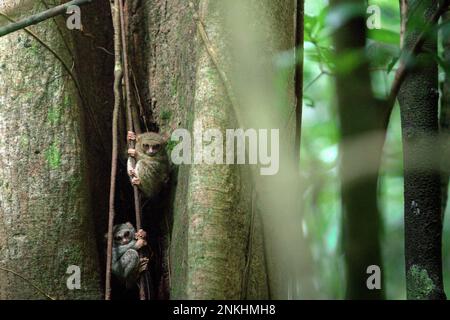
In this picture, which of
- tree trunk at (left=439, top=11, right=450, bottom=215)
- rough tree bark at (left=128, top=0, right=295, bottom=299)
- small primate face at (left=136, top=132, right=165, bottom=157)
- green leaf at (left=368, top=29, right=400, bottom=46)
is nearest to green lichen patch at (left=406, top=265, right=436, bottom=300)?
tree trunk at (left=439, top=11, right=450, bottom=215)

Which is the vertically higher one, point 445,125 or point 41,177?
point 445,125

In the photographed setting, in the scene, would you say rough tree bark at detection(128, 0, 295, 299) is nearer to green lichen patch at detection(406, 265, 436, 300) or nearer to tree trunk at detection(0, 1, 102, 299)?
tree trunk at detection(0, 1, 102, 299)

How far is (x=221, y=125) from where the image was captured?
10.3 feet

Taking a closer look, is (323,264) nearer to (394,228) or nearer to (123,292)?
(394,228)

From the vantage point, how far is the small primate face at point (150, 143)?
3.80 m

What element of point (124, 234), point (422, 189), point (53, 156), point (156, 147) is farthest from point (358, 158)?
point (124, 234)

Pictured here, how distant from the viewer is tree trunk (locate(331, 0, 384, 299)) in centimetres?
141

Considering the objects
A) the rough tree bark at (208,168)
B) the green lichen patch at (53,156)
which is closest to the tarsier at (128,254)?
the rough tree bark at (208,168)

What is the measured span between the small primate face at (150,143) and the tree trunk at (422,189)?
1531 mm

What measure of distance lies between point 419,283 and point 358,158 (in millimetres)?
1618

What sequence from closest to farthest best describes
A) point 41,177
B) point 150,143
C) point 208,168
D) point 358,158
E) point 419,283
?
point 358,158 < point 419,283 < point 208,168 < point 41,177 < point 150,143

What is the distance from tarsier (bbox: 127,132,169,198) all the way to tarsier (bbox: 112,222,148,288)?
26 cm

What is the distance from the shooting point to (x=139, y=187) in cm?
381

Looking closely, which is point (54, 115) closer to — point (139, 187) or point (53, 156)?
point (53, 156)
